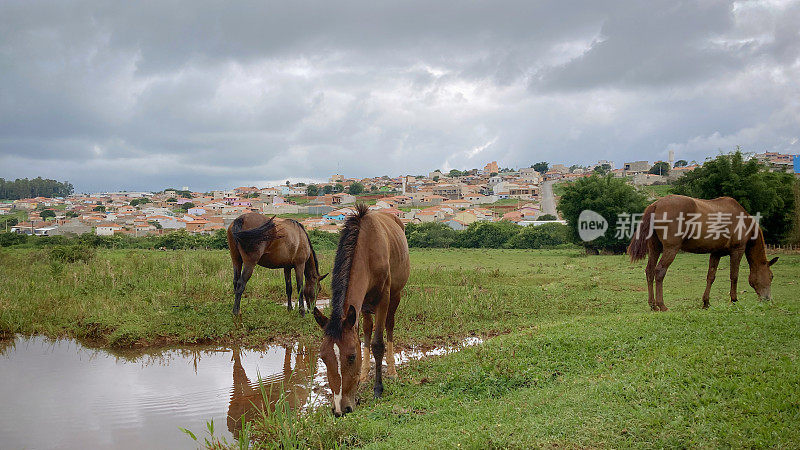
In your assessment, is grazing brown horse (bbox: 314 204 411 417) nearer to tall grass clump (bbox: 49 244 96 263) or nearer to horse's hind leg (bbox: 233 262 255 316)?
horse's hind leg (bbox: 233 262 255 316)

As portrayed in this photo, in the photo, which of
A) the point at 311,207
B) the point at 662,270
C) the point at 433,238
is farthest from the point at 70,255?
the point at 311,207

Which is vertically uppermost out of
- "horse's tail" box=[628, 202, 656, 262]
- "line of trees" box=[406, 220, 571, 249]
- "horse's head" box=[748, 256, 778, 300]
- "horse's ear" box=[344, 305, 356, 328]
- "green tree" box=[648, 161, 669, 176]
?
"green tree" box=[648, 161, 669, 176]

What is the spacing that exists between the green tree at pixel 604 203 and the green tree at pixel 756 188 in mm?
3576

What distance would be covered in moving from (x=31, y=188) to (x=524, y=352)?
125 meters

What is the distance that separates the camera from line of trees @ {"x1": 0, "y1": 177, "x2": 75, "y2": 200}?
3851 inches

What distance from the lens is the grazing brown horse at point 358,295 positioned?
15.9 feet

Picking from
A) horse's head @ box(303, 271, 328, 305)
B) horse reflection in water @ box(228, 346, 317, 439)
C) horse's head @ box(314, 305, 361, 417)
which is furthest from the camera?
horse's head @ box(303, 271, 328, 305)

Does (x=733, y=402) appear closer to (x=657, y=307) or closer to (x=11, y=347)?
(x=657, y=307)

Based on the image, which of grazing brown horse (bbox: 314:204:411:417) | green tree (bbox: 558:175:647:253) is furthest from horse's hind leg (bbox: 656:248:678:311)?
green tree (bbox: 558:175:647:253)

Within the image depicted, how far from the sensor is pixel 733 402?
415 cm

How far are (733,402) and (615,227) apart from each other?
2666 centimetres

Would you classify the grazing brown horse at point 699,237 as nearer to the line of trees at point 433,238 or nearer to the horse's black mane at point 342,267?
the horse's black mane at point 342,267

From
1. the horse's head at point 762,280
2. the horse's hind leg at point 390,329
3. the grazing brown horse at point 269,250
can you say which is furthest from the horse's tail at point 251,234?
the horse's head at point 762,280

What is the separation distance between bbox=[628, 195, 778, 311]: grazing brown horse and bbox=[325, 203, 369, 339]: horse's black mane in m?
6.87
